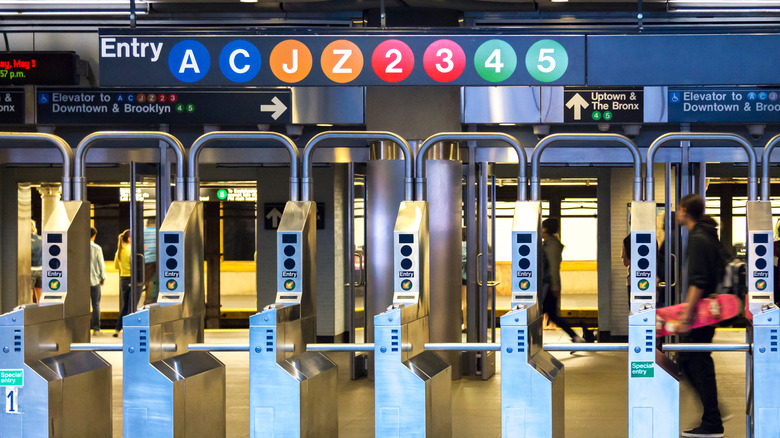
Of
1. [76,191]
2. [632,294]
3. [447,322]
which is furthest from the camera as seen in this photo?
[447,322]

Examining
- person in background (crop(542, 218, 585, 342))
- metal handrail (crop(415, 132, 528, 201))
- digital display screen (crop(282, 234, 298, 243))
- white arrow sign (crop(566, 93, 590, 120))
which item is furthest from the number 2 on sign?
person in background (crop(542, 218, 585, 342))

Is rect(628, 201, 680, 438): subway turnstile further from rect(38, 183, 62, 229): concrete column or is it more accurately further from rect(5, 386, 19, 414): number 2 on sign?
rect(38, 183, 62, 229): concrete column

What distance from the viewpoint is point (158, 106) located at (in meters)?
7.54

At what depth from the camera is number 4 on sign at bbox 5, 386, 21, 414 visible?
4.58 m

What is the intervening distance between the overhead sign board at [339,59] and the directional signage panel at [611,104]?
9.51 ft

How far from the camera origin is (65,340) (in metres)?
4.88

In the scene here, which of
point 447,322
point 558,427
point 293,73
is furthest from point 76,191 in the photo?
point 447,322

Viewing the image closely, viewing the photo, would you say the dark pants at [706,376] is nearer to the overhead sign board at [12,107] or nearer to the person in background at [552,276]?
the person in background at [552,276]

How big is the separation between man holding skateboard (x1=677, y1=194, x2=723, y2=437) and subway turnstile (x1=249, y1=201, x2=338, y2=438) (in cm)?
216

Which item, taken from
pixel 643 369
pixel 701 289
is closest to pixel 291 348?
pixel 643 369

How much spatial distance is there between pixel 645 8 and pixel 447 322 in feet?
10.7

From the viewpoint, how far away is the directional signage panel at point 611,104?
295 inches

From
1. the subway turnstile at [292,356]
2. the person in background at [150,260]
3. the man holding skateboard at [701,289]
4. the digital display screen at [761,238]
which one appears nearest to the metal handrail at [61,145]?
the subway turnstile at [292,356]

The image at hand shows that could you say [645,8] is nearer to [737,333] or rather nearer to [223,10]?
[223,10]
